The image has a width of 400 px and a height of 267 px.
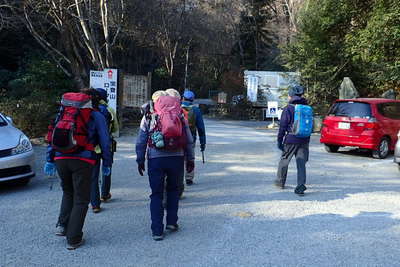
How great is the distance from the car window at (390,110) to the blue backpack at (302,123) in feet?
17.7

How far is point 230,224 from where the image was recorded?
5.61 metres

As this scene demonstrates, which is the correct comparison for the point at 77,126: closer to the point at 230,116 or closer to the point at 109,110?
the point at 109,110

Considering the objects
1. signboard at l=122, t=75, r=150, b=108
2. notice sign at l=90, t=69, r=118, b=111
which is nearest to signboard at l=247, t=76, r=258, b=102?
signboard at l=122, t=75, r=150, b=108

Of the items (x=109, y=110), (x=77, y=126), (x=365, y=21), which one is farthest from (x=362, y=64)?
(x=77, y=126)

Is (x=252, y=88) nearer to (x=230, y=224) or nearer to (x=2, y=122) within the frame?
(x=2, y=122)

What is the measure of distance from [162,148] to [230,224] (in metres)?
1.48

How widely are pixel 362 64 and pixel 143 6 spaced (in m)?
11.8

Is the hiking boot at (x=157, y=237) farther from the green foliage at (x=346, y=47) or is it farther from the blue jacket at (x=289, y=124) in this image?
the green foliage at (x=346, y=47)

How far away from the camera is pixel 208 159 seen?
1086 centimetres

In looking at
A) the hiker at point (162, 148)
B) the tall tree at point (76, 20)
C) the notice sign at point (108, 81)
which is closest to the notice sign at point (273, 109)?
the tall tree at point (76, 20)

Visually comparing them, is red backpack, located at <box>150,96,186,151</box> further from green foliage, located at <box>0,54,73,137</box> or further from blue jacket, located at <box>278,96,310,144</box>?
green foliage, located at <box>0,54,73,137</box>

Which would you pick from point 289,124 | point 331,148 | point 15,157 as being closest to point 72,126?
point 15,157

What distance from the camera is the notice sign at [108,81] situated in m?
14.2

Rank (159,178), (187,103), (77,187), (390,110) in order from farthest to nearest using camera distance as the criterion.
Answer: (390,110) < (187,103) < (159,178) < (77,187)
